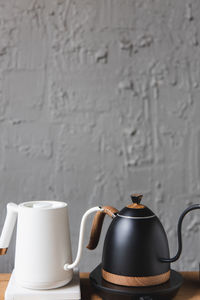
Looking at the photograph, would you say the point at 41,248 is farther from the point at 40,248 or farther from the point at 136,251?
the point at 136,251

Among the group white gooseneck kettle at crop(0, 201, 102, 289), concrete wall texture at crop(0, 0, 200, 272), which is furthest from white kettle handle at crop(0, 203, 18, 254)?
concrete wall texture at crop(0, 0, 200, 272)

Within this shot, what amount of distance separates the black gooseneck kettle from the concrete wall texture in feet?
0.82

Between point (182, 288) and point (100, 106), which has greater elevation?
point (100, 106)

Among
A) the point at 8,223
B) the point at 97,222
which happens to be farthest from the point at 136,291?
the point at 8,223

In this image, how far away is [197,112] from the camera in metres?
1.25

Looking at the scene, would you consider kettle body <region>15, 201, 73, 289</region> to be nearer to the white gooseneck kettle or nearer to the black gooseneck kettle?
the white gooseneck kettle

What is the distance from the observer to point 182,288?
1059 mm

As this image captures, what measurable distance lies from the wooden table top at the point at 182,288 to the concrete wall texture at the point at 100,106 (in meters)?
0.10

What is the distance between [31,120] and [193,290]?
0.68m

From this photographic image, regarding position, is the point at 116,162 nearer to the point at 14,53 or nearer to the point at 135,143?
the point at 135,143

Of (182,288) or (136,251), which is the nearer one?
(136,251)

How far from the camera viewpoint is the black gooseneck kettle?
3.12 feet

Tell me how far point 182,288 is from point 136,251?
0.71 feet

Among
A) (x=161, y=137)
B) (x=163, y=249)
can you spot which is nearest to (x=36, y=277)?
(x=163, y=249)
